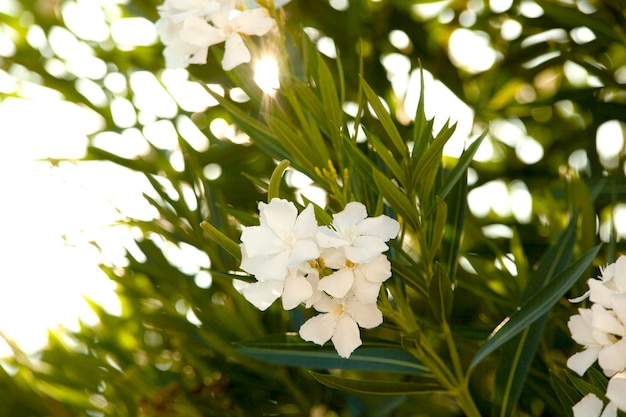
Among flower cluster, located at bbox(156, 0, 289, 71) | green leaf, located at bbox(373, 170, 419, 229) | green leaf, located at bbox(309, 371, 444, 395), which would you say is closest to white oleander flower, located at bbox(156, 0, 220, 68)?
flower cluster, located at bbox(156, 0, 289, 71)

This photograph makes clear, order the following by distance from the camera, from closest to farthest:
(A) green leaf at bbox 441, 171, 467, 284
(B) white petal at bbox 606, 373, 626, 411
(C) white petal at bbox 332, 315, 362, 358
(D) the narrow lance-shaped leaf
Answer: (B) white petal at bbox 606, 373, 626, 411, (C) white petal at bbox 332, 315, 362, 358, (D) the narrow lance-shaped leaf, (A) green leaf at bbox 441, 171, 467, 284

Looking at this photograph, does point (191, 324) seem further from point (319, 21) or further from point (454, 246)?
point (319, 21)

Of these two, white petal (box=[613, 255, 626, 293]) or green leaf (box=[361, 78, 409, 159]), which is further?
green leaf (box=[361, 78, 409, 159])

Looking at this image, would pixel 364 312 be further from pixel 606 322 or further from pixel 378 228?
pixel 606 322

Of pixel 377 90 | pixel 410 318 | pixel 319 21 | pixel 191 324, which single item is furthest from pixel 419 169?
pixel 319 21

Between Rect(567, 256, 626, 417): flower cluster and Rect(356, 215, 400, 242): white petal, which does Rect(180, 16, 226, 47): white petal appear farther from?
Rect(567, 256, 626, 417): flower cluster

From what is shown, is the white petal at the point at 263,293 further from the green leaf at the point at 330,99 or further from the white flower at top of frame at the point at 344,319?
the green leaf at the point at 330,99
